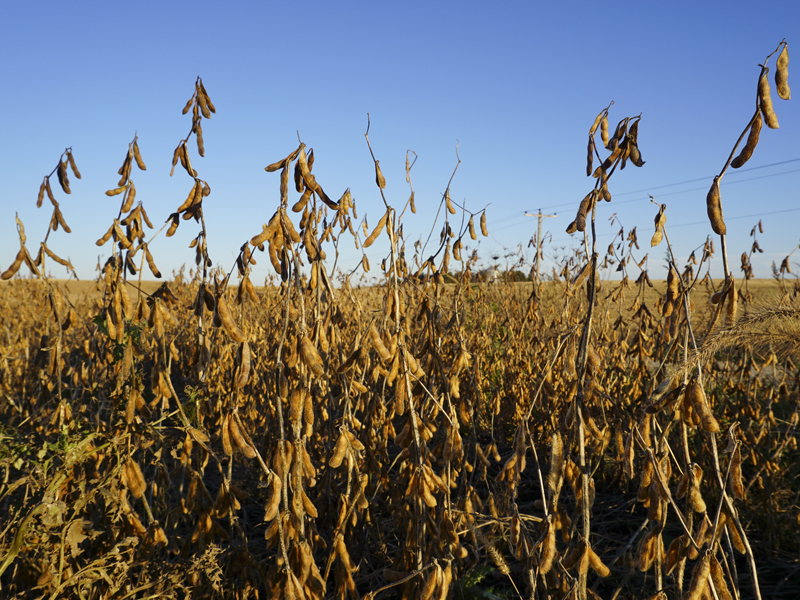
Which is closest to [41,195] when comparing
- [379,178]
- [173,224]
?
[173,224]

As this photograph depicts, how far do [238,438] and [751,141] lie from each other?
138 cm

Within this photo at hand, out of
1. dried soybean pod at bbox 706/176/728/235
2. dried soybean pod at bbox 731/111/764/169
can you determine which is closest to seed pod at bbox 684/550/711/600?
dried soybean pod at bbox 706/176/728/235

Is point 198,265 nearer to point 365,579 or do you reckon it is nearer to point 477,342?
point 365,579

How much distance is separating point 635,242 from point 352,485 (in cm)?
250

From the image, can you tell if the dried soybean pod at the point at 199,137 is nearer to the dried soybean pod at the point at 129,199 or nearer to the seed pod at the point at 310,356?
the dried soybean pod at the point at 129,199

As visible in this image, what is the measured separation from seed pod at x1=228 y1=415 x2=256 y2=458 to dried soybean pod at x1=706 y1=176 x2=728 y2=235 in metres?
1.22

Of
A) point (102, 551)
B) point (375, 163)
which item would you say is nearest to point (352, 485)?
point (102, 551)

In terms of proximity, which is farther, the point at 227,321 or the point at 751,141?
the point at 227,321

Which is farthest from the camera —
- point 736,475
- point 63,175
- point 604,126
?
point 63,175

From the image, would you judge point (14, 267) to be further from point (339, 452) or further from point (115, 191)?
point (339, 452)

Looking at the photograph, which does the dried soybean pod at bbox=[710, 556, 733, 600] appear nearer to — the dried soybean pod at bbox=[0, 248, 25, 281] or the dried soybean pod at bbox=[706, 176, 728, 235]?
the dried soybean pod at bbox=[706, 176, 728, 235]

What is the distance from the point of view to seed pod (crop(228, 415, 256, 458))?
133 centimetres

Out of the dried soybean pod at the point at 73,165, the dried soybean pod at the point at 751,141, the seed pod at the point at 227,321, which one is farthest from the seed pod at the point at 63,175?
the dried soybean pod at the point at 751,141

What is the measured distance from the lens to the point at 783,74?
1031 millimetres
